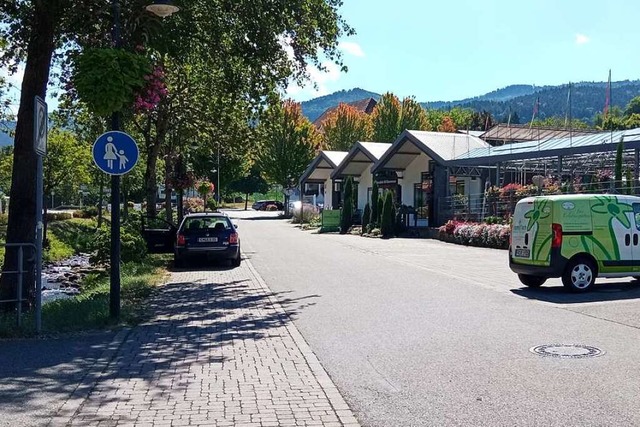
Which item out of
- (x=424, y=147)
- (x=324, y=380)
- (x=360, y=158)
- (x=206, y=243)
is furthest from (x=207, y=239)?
(x=360, y=158)

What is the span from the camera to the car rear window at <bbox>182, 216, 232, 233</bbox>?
19.1 m

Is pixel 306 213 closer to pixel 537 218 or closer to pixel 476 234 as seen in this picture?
pixel 476 234

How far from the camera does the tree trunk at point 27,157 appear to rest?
10.6m

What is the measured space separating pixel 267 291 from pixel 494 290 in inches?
176

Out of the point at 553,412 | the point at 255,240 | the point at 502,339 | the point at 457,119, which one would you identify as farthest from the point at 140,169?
the point at 457,119

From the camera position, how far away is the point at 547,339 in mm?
8445

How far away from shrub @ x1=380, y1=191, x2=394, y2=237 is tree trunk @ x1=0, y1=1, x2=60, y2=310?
26.0 m

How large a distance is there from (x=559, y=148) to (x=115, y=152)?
20743mm

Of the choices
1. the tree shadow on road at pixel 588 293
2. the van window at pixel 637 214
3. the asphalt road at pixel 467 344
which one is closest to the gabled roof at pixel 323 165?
the asphalt road at pixel 467 344

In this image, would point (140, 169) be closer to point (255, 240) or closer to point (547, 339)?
point (255, 240)

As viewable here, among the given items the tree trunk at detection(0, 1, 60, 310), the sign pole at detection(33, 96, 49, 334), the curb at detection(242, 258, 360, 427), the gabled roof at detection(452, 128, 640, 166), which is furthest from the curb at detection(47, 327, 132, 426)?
the gabled roof at detection(452, 128, 640, 166)

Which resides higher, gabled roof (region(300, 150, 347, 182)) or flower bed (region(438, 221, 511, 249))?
gabled roof (region(300, 150, 347, 182))

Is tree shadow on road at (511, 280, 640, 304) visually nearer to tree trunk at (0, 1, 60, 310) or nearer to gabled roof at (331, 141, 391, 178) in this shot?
tree trunk at (0, 1, 60, 310)

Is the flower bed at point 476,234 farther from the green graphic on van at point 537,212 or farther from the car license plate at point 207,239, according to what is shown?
the green graphic on van at point 537,212
